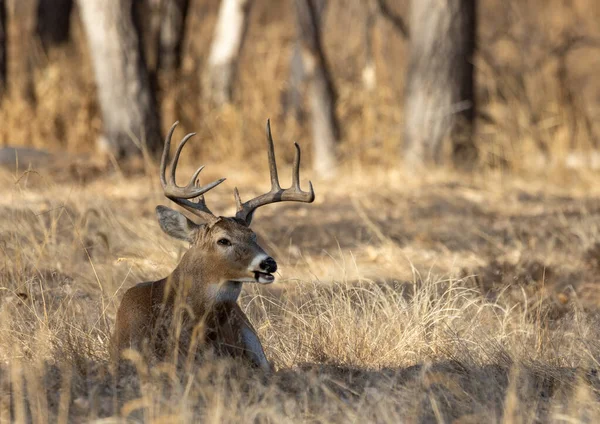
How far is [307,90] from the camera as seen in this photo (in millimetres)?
14648

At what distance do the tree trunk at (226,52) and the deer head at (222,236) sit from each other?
8797 millimetres

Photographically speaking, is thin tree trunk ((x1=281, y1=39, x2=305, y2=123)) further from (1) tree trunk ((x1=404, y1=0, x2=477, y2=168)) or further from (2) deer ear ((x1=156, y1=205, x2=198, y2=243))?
(2) deer ear ((x1=156, y1=205, x2=198, y2=243))

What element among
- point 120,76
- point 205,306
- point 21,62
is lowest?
point 205,306

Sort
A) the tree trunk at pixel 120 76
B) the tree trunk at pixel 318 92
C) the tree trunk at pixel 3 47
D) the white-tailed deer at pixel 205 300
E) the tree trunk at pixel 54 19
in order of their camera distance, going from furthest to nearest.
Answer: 1. the tree trunk at pixel 54 19
2. the tree trunk at pixel 3 47
3. the tree trunk at pixel 318 92
4. the tree trunk at pixel 120 76
5. the white-tailed deer at pixel 205 300

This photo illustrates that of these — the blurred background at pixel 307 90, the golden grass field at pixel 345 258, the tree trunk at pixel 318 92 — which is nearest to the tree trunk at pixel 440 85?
the blurred background at pixel 307 90

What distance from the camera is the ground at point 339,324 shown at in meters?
4.60

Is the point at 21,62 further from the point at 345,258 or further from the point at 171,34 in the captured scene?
the point at 345,258

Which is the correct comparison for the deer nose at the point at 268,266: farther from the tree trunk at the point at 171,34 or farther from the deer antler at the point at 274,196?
the tree trunk at the point at 171,34

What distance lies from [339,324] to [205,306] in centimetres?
85

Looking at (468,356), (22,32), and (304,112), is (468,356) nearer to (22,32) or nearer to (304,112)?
(304,112)

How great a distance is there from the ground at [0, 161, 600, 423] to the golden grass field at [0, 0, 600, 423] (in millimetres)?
19

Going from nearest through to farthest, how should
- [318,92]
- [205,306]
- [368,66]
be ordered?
[205,306] → [318,92] → [368,66]

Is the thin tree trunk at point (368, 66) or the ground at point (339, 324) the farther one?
the thin tree trunk at point (368, 66)

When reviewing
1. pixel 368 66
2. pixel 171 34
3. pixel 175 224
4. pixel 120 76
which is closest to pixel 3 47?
pixel 171 34
